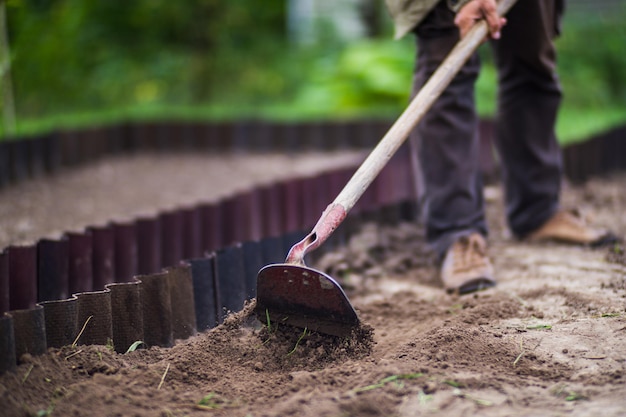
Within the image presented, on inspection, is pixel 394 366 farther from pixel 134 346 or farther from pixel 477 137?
pixel 477 137

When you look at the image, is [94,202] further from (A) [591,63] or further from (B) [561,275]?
(A) [591,63]

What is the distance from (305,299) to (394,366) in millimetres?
367

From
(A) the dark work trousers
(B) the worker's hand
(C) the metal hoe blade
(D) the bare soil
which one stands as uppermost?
(B) the worker's hand

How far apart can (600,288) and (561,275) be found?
28 cm

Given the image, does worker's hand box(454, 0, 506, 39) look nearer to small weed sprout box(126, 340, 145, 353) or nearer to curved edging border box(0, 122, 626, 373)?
curved edging border box(0, 122, 626, 373)

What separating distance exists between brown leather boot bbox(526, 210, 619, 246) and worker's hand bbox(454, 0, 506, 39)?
1.18 metres

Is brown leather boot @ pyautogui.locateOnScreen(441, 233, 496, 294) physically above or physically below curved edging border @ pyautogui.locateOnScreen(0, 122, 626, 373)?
below

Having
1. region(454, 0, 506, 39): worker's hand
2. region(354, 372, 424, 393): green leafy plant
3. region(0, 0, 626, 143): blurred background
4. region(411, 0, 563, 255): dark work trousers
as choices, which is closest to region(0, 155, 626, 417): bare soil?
region(354, 372, 424, 393): green leafy plant

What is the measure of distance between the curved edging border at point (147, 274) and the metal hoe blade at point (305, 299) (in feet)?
0.88

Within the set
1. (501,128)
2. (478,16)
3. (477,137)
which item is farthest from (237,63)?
(478,16)

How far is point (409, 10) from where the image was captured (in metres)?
3.30

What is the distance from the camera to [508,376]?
2182mm

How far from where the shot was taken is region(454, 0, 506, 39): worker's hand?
302 centimetres

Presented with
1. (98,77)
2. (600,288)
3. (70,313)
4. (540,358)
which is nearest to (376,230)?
(600,288)
